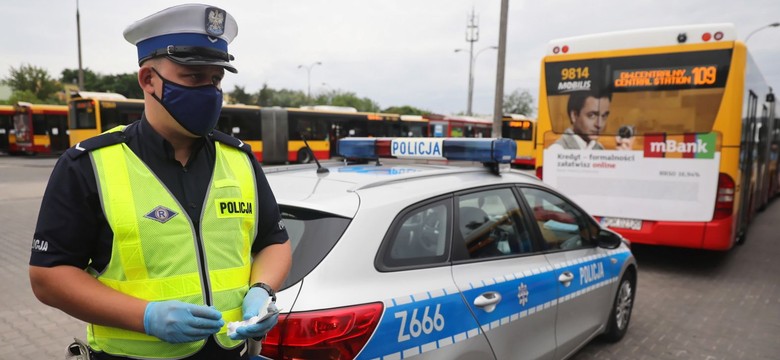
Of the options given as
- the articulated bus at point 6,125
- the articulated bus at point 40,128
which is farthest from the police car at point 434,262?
the articulated bus at point 6,125

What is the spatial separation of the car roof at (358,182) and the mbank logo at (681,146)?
3.73 metres

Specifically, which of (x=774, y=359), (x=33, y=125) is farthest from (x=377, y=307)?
(x=33, y=125)

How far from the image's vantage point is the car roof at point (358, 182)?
7.74ft

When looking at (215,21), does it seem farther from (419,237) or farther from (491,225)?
(491,225)

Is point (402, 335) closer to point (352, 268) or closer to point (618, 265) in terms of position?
point (352, 268)

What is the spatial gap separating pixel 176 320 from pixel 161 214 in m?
0.30

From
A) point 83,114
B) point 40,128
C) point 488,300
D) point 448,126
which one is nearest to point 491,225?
point 488,300

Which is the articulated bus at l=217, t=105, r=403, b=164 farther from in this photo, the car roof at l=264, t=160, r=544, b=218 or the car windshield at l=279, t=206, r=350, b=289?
the car windshield at l=279, t=206, r=350, b=289

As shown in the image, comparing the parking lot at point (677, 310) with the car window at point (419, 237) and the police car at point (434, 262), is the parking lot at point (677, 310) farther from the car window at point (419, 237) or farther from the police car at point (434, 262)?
the car window at point (419, 237)

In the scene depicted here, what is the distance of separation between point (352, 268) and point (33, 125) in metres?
28.7

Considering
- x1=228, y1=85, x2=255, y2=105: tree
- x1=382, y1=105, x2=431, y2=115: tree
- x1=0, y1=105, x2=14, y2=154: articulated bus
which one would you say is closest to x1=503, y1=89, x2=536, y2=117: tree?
x1=382, y1=105, x2=431, y2=115: tree

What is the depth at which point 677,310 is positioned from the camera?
16.4 feet

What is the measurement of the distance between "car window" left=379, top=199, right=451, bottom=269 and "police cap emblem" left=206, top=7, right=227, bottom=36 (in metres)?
1.11

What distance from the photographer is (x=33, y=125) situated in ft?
81.3
